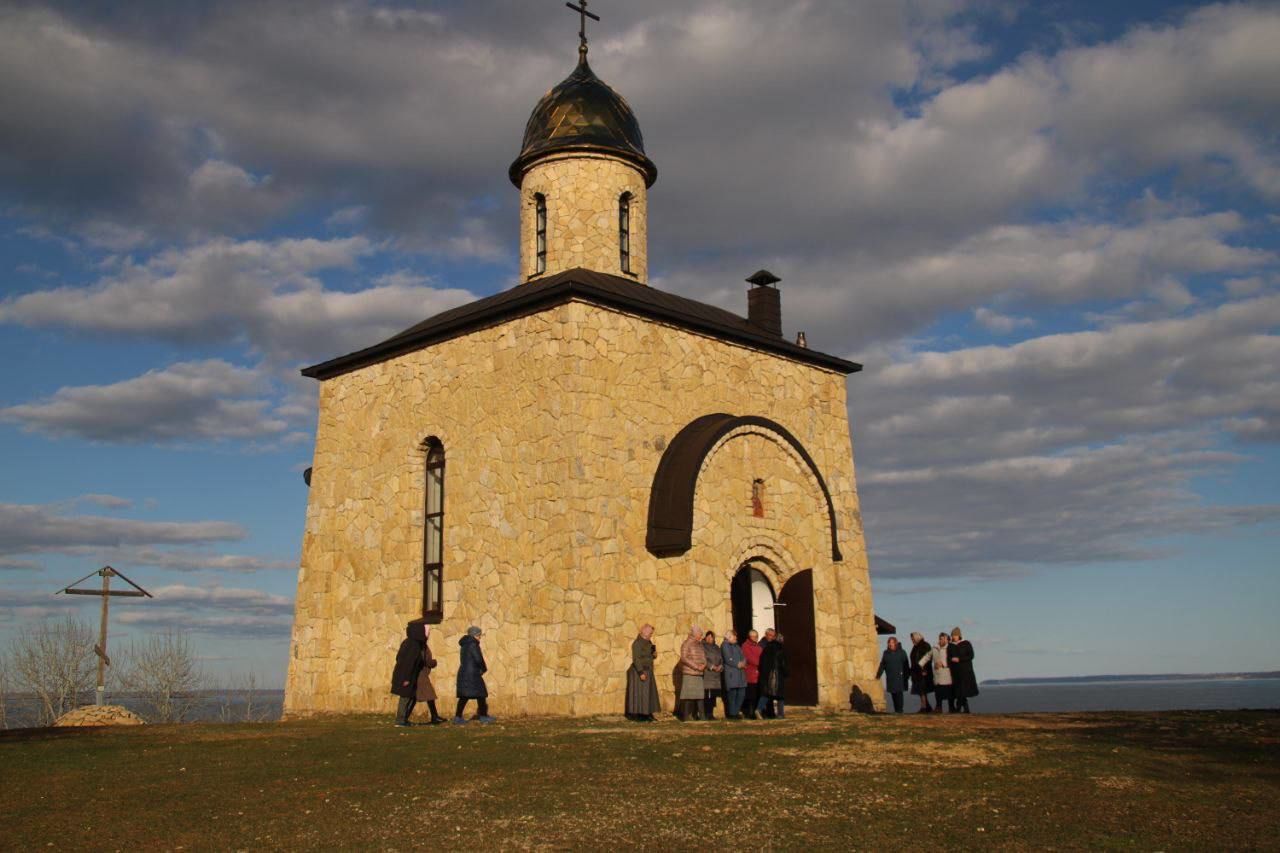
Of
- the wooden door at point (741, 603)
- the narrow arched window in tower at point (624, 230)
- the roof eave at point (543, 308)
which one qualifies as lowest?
the wooden door at point (741, 603)

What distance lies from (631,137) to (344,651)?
10.5 metres

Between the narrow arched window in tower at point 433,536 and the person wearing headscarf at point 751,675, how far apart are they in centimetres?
480

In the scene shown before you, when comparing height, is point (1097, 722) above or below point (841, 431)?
below

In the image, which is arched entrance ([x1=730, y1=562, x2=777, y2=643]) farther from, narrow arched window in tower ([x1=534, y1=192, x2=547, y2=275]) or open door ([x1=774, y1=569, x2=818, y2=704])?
narrow arched window in tower ([x1=534, y1=192, x2=547, y2=275])

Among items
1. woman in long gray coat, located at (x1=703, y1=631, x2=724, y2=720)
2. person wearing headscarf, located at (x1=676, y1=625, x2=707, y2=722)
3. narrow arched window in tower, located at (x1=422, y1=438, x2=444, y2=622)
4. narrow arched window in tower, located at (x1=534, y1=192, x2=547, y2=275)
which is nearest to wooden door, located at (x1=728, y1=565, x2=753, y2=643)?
woman in long gray coat, located at (x1=703, y1=631, x2=724, y2=720)

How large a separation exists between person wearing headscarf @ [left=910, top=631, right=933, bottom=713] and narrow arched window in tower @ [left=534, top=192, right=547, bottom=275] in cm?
929

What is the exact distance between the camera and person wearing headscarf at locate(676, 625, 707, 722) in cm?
1441

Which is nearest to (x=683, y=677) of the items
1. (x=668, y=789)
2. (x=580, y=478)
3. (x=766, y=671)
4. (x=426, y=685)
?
(x=766, y=671)

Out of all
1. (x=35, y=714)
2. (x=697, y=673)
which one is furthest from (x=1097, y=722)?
(x=35, y=714)

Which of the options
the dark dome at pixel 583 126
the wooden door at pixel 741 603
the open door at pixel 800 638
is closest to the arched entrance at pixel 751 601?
the wooden door at pixel 741 603

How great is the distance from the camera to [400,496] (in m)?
17.8

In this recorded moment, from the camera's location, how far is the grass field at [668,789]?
725 cm

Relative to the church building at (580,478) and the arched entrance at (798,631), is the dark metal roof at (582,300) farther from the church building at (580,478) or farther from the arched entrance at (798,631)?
the arched entrance at (798,631)

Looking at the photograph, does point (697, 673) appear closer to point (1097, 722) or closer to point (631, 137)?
point (1097, 722)
